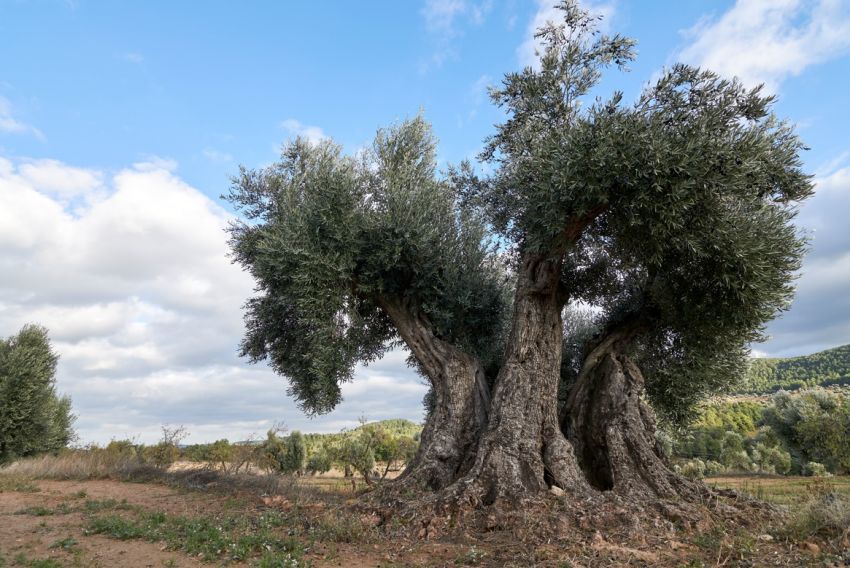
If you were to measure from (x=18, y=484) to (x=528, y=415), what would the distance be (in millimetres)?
18568

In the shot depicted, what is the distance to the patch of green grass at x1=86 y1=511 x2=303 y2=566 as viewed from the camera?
8.45m

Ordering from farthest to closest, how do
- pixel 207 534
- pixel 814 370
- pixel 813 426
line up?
pixel 814 370
pixel 813 426
pixel 207 534

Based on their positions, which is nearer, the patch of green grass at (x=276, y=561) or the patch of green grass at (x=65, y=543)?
the patch of green grass at (x=276, y=561)

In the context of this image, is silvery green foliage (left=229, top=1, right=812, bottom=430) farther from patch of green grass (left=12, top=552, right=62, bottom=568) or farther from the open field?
patch of green grass (left=12, top=552, right=62, bottom=568)

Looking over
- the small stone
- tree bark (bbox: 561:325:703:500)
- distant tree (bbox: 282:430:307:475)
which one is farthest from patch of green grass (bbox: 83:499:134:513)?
distant tree (bbox: 282:430:307:475)

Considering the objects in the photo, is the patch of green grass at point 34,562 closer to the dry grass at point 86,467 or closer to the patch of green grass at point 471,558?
the patch of green grass at point 471,558

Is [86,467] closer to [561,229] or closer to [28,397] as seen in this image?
[28,397]

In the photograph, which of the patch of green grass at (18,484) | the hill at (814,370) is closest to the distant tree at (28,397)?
the patch of green grass at (18,484)

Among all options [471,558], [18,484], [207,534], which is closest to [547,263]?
[471,558]

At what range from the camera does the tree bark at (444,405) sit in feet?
45.1

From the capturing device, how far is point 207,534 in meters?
9.34

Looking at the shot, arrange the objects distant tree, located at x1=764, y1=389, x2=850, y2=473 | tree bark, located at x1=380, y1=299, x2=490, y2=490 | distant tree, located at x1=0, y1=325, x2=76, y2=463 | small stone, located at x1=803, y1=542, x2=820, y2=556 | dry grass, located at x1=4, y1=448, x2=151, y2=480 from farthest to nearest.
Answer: distant tree, located at x1=764, y1=389, x2=850, y2=473
distant tree, located at x1=0, y1=325, x2=76, y2=463
dry grass, located at x1=4, y1=448, x2=151, y2=480
tree bark, located at x1=380, y1=299, x2=490, y2=490
small stone, located at x1=803, y1=542, x2=820, y2=556

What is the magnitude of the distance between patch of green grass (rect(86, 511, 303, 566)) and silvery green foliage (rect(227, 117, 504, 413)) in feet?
15.5

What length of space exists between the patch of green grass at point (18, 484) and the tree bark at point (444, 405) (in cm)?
1355
